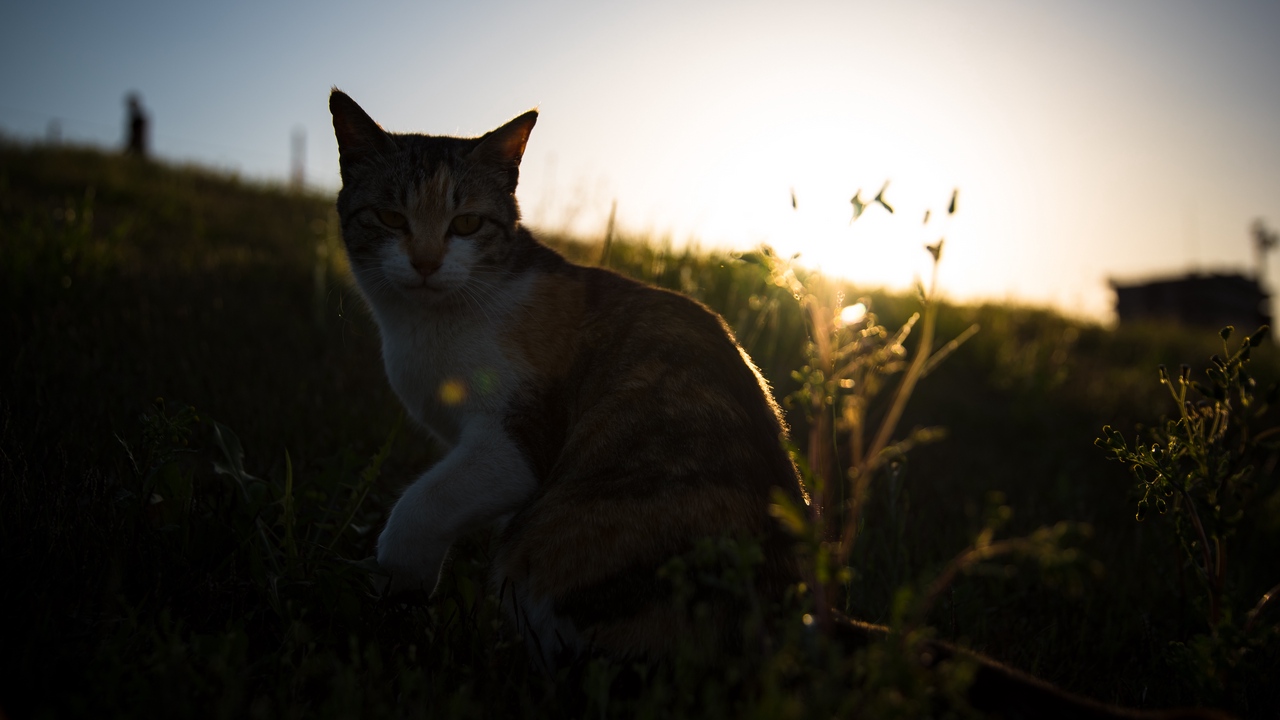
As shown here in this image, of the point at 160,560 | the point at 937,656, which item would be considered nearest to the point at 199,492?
the point at 160,560

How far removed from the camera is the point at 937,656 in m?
1.34

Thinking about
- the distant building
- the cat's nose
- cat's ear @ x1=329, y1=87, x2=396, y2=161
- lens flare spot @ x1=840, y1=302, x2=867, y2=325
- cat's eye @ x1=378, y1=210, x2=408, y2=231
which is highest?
the distant building

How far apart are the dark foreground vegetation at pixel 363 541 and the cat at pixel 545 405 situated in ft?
0.40

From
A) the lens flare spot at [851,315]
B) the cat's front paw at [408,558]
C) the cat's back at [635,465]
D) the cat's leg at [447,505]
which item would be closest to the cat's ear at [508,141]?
the cat's back at [635,465]

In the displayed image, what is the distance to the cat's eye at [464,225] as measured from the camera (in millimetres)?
2578

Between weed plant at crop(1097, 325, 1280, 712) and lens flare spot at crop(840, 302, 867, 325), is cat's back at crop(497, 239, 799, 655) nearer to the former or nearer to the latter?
lens flare spot at crop(840, 302, 867, 325)

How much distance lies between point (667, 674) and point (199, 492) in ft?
5.88

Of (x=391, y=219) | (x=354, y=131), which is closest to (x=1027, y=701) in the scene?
(x=391, y=219)

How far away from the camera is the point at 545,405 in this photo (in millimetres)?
2225

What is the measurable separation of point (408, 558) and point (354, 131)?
173 centimetres

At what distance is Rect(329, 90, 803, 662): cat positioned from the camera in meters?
1.67

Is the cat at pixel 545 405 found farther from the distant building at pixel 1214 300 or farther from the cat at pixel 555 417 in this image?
the distant building at pixel 1214 300

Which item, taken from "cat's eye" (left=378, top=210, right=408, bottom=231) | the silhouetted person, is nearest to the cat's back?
"cat's eye" (left=378, top=210, right=408, bottom=231)

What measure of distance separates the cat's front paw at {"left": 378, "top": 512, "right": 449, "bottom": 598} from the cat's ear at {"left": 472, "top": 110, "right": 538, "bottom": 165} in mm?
1485
